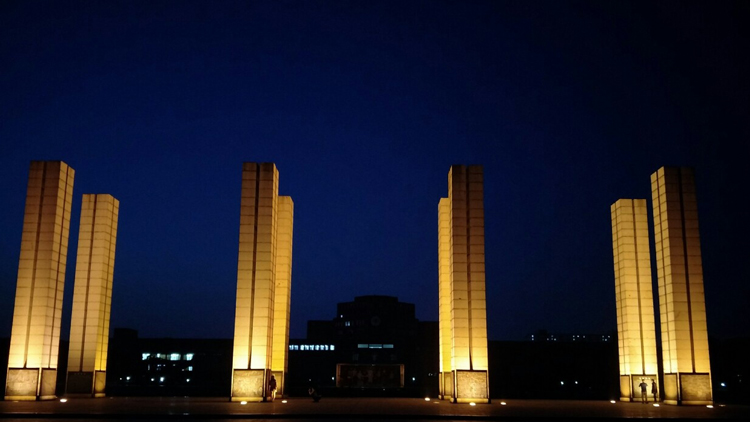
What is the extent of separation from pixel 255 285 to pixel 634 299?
19218mm

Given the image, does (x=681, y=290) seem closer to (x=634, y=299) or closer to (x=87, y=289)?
(x=634, y=299)

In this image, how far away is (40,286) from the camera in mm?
32156

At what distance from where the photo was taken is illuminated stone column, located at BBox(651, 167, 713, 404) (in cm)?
3178

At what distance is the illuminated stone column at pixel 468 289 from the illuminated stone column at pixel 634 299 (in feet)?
30.2

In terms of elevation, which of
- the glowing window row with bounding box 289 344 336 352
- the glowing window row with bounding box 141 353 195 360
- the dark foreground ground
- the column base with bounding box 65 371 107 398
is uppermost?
the glowing window row with bounding box 289 344 336 352

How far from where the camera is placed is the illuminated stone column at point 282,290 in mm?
39281

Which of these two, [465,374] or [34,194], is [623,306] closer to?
[465,374]

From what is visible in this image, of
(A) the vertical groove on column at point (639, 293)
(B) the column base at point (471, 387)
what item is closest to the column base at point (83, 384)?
(B) the column base at point (471, 387)

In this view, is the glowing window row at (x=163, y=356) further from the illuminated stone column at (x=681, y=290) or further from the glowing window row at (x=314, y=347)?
the illuminated stone column at (x=681, y=290)

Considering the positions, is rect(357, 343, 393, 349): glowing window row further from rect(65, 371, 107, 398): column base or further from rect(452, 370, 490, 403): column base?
rect(452, 370, 490, 403): column base

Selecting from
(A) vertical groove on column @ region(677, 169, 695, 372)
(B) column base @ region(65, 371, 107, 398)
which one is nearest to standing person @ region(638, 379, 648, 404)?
(A) vertical groove on column @ region(677, 169, 695, 372)

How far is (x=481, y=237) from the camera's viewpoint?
33.2m

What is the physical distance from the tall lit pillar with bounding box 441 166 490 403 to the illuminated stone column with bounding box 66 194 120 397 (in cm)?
1866

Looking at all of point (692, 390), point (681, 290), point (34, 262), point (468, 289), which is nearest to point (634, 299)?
point (681, 290)
